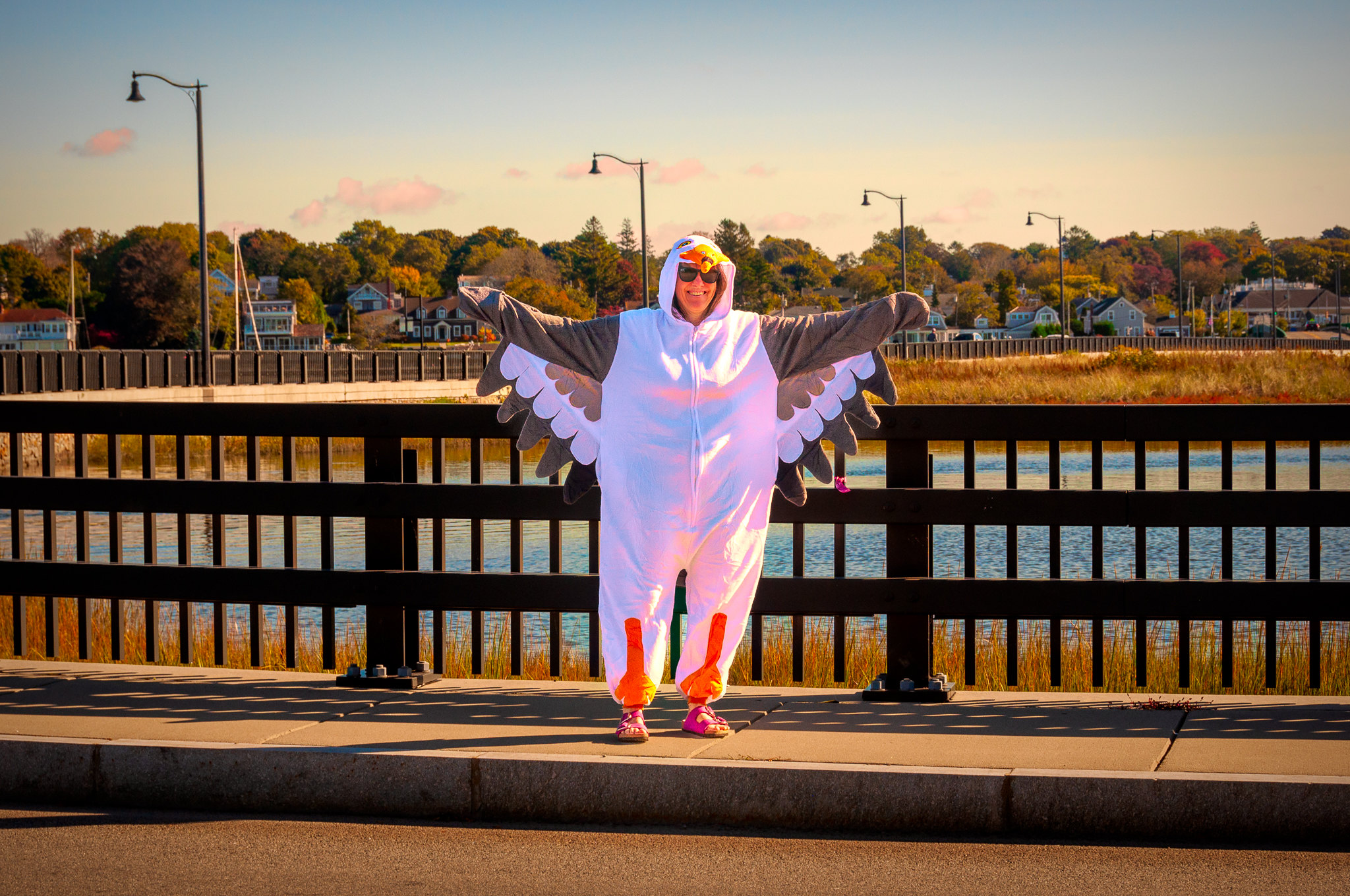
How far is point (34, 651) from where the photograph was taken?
26.7 ft

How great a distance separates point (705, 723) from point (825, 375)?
1.34m

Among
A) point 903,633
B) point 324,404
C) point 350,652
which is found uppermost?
point 324,404

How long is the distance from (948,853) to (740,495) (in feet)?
4.64

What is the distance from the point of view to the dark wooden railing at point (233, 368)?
127 ft

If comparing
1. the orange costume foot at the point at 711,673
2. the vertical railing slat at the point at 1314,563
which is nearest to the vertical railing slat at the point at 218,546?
the orange costume foot at the point at 711,673

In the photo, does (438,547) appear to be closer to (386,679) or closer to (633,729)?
(386,679)

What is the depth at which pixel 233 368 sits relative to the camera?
45.2 m

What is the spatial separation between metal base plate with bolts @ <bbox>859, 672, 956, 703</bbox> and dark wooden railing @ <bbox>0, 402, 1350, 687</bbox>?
66 mm

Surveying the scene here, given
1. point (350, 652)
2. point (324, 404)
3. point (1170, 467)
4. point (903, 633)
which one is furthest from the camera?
point (1170, 467)

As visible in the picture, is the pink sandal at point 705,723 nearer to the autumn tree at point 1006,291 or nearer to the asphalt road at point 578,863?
the asphalt road at point 578,863

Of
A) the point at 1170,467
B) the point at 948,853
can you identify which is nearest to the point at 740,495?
the point at 948,853

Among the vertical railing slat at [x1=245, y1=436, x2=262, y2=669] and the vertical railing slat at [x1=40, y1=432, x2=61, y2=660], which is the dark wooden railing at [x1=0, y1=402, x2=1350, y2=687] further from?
the vertical railing slat at [x1=40, y1=432, x2=61, y2=660]

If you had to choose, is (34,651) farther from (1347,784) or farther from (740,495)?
(1347,784)

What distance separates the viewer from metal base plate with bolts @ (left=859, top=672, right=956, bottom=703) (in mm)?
5309
